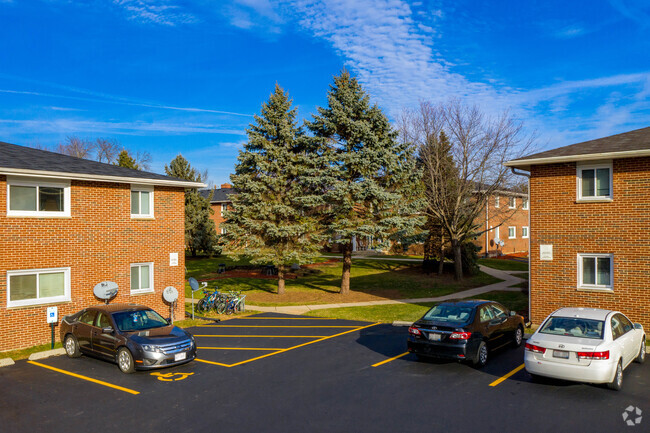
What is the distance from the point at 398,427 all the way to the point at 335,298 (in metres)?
16.8

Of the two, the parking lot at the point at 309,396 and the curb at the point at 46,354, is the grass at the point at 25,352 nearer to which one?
the curb at the point at 46,354

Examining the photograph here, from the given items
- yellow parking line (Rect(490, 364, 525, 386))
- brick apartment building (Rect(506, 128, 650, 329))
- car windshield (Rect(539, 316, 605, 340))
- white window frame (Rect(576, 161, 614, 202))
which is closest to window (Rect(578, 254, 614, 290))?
brick apartment building (Rect(506, 128, 650, 329))

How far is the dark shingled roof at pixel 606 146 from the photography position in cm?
1473

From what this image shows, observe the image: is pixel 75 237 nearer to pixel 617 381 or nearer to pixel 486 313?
pixel 486 313

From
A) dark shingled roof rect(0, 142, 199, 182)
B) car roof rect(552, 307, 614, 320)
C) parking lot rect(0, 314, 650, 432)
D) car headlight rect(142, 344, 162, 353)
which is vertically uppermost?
dark shingled roof rect(0, 142, 199, 182)

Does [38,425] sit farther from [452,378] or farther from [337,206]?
[337,206]

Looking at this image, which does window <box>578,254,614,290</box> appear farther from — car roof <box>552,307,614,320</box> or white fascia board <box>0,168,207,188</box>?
white fascia board <box>0,168,207,188</box>

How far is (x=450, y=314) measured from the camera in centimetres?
1208

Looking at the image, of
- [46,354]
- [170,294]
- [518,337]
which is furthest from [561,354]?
[170,294]

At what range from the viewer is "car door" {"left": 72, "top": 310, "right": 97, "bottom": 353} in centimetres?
1267

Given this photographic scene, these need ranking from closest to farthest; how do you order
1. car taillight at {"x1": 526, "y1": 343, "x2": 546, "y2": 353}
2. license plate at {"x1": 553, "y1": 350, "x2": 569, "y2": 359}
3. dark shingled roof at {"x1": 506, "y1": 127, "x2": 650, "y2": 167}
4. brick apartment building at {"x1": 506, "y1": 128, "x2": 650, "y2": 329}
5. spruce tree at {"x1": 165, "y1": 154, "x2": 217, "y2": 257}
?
1. license plate at {"x1": 553, "y1": 350, "x2": 569, "y2": 359}
2. car taillight at {"x1": 526, "y1": 343, "x2": 546, "y2": 353}
3. brick apartment building at {"x1": 506, "y1": 128, "x2": 650, "y2": 329}
4. dark shingled roof at {"x1": 506, "y1": 127, "x2": 650, "y2": 167}
5. spruce tree at {"x1": 165, "y1": 154, "x2": 217, "y2": 257}

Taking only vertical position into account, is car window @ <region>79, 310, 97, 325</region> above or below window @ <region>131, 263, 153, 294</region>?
Result: below

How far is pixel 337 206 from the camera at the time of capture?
81.1 ft

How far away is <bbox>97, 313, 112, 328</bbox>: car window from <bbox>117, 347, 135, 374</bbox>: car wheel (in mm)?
1009
